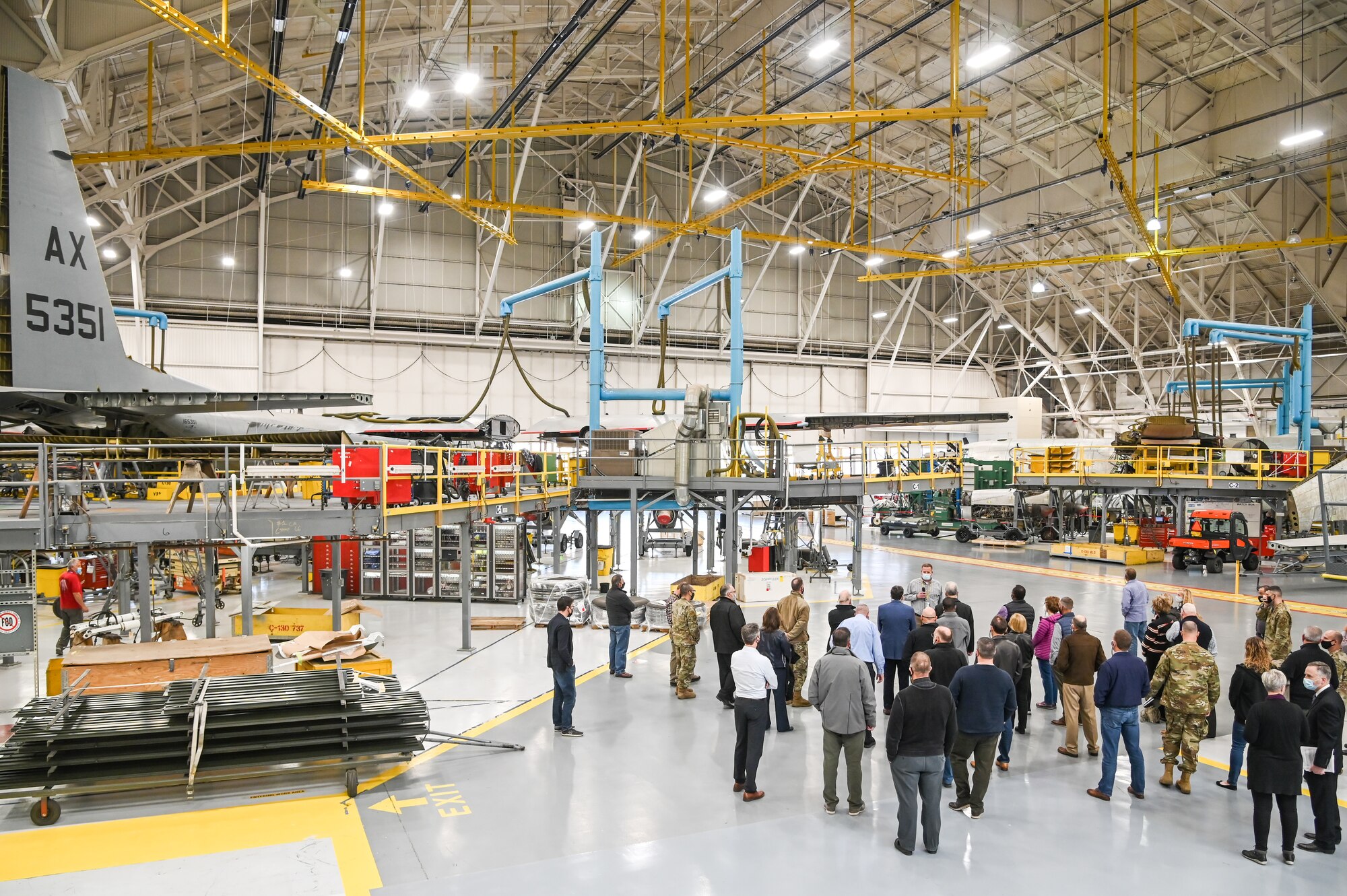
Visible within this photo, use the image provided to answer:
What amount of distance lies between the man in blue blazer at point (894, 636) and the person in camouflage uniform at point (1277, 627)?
14.5 ft

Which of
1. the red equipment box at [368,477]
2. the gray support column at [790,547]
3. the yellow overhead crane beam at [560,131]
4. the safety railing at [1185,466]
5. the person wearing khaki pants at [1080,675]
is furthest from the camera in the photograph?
the safety railing at [1185,466]

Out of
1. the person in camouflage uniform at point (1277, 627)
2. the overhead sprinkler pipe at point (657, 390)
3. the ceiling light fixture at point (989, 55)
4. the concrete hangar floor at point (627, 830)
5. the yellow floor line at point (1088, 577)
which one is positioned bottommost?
the yellow floor line at point (1088, 577)

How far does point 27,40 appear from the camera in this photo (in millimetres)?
16641

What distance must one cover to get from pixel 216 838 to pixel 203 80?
2642 centimetres

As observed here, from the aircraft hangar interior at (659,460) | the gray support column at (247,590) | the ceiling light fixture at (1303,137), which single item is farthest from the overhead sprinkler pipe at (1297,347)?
the gray support column at (247,590)

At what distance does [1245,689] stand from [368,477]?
11.2m

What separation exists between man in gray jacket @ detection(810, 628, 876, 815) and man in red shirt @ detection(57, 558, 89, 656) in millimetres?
12633

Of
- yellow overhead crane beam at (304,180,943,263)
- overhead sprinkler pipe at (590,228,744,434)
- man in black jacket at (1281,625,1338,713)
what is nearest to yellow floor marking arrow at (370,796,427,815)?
man in black jacket at (1281,625,1338,713)

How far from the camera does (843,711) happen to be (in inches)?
280

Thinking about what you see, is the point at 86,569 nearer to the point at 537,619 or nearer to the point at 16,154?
the point at 537,619

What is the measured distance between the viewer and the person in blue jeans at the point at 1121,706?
24.5 feet

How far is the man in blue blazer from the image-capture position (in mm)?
9906

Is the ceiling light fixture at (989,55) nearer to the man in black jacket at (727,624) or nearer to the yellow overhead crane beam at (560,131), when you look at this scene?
the yellow overhead crane beam at (560,131)

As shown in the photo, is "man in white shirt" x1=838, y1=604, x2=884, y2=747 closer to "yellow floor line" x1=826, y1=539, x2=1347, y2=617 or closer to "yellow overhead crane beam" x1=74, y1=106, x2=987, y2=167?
"yellow floor line" x1=826, y1=539, x2=1347, y2=617
